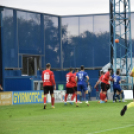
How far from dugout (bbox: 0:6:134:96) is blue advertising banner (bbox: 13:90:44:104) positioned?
1486cm

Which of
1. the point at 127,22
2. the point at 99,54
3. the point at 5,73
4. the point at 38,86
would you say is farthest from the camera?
the point at 99,54

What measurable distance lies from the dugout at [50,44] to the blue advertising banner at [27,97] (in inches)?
585

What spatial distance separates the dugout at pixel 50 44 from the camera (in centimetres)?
4400

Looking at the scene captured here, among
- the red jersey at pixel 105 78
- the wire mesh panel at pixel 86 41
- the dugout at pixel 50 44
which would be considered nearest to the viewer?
the red jersey at pixel 105 78

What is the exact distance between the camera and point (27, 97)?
27.4m

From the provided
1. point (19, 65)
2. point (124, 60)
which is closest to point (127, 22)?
point (124, 60)

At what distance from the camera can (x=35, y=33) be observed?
4791 cm

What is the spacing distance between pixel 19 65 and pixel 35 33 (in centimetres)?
523

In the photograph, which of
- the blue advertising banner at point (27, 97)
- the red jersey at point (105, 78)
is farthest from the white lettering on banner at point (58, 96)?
the red jersey at point (105, 78)

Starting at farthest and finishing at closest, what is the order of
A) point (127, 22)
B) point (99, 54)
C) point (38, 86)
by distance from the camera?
point (99, 54)
point (38, 86)
point (127, 22)

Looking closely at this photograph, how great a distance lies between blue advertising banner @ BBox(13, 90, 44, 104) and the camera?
2684 centimetres

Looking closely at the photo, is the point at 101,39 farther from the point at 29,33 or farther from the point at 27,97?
the point at 27,97

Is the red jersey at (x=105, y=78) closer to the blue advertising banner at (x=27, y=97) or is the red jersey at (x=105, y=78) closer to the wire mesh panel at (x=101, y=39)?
the blue advertising banner at (x=27, y=97)

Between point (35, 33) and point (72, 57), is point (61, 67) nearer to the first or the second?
point (72, 57)
